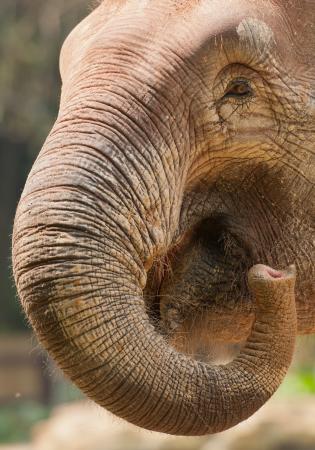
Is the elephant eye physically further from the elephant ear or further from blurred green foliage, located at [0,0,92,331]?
blurred green foliage, located at [0,0,92,331]

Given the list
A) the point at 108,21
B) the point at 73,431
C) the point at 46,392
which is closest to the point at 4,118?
the point at 46,392

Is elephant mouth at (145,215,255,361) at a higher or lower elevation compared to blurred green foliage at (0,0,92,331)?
lower

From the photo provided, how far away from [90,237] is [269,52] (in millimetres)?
1244

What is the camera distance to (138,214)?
4410 millimetres

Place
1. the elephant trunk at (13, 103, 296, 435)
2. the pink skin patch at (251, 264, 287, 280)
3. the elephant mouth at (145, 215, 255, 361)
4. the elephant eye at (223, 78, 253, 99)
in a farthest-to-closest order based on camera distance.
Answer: the elephant mouth at (145, 215, 255, 361) < the elephant eye at (223, 78, 253, 99) < the pink skin patch at (251, 264, 287, 280) < the elephant trunk at (13, 103, 296, 435)

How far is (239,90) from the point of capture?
16.0 feet

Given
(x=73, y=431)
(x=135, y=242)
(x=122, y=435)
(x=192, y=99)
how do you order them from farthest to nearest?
(x=73, y=431), (x=122, y=435), (x=192, y=99), (x=135, y=242)

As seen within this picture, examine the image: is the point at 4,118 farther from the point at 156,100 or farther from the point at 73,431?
the point at 156,100

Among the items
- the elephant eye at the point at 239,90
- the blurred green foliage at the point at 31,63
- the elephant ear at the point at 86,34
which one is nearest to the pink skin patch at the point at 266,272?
the elephant eye at the point at 239,90

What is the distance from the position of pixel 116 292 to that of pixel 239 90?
1138 millimetres

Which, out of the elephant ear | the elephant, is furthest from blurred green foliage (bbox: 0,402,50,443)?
the elephant

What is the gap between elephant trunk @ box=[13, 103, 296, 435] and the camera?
412 cm

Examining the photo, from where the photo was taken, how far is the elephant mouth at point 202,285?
16.4 ft

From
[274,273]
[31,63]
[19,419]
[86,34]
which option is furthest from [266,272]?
[31,63]
